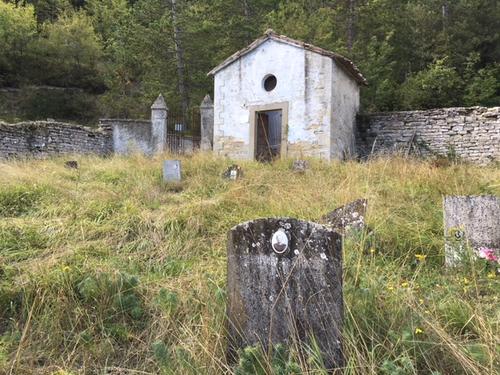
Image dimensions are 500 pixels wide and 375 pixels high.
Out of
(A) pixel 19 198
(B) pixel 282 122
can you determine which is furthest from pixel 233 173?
(B) pixel 282 122

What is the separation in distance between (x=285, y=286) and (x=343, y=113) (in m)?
12.0

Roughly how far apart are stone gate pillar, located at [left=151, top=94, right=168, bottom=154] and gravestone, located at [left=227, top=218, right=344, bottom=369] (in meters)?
13.7

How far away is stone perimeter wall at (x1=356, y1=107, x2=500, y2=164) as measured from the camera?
1318cm

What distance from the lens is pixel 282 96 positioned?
13227 millimetres

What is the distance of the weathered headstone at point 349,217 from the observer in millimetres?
4147

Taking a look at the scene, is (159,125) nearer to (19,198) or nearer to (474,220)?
(19,198)

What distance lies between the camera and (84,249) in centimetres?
421

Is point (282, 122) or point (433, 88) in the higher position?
point (433, 88)

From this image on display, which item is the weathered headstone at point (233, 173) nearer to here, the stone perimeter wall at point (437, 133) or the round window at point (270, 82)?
the stone perimeter wall at point (437, 133)

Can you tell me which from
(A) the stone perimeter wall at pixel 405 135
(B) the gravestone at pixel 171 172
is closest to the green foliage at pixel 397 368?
(B) the gravestone at pixel 171 172

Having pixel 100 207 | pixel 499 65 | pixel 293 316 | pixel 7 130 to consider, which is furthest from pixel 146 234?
pixel 499 65

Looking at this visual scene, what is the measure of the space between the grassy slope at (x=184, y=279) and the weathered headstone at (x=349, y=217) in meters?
0.19

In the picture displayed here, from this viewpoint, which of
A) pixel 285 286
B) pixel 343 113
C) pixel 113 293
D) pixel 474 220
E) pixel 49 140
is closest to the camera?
pixel 285 286

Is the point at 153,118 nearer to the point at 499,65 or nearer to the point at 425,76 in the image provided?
the point at 425,76
